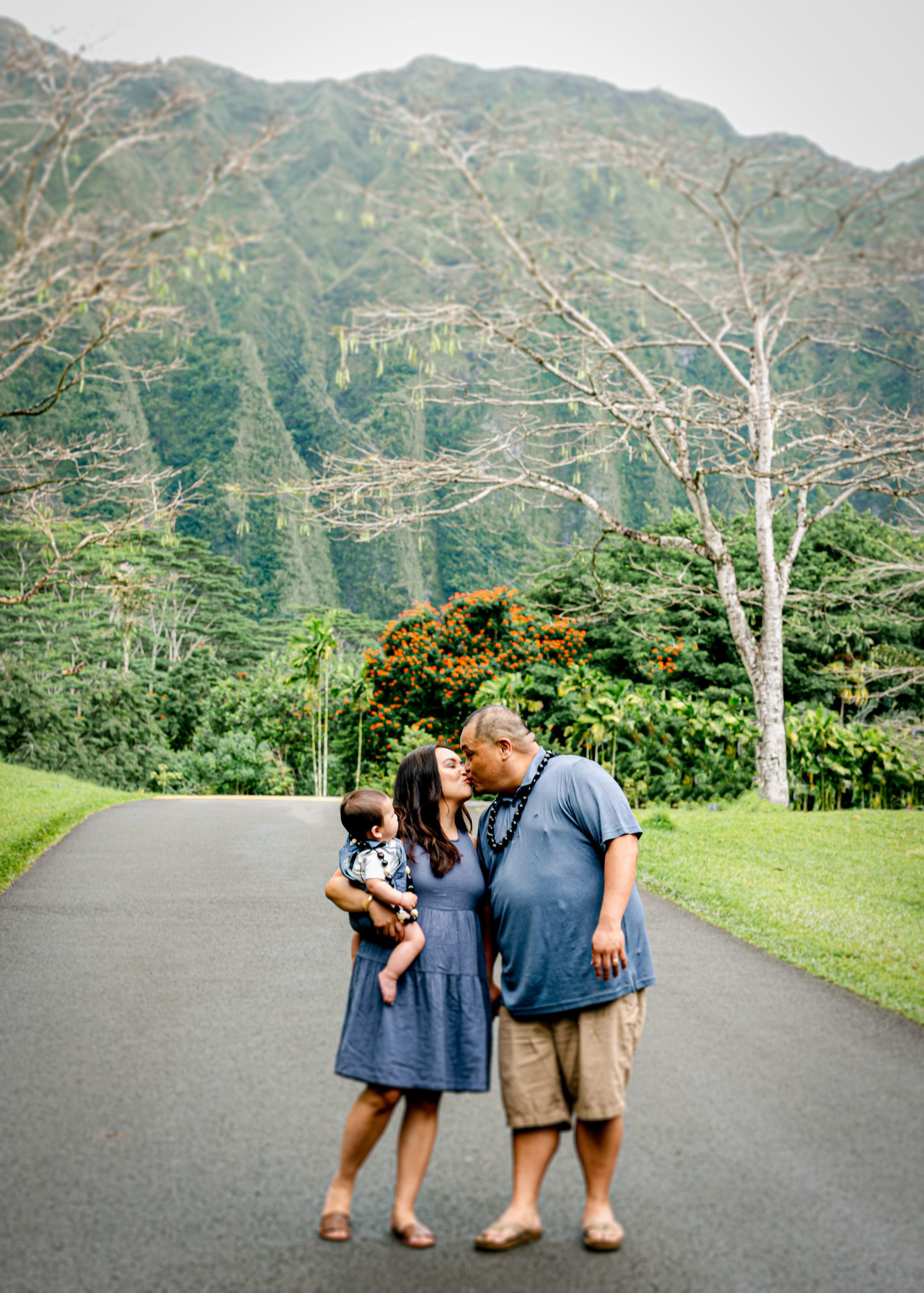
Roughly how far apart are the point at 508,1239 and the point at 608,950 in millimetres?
891

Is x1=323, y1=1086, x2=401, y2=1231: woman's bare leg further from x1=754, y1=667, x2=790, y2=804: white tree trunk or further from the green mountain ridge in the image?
the green mountain ridge

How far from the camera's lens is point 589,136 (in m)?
14.1

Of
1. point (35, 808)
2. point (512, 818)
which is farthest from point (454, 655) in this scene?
point (512, 818)

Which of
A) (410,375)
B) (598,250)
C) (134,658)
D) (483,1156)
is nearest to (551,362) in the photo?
(598,250)

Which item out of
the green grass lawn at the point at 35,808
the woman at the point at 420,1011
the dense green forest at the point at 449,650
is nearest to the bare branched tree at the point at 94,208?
the dense green forest at the point at 449,650

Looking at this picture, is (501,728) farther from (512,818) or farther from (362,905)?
(362,905)

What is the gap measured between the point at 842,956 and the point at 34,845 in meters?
8.03

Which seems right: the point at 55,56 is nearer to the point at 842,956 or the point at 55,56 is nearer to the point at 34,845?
the point at 34,845

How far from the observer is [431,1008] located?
3334 millimetres

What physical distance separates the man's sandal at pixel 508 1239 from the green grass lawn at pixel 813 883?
312cm

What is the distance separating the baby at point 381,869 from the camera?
3.32 metres

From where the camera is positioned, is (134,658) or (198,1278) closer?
(198,1278)

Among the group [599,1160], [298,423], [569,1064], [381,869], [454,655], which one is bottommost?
[599,1160]

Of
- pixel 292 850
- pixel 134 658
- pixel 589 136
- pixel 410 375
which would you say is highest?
pixel 410 375
